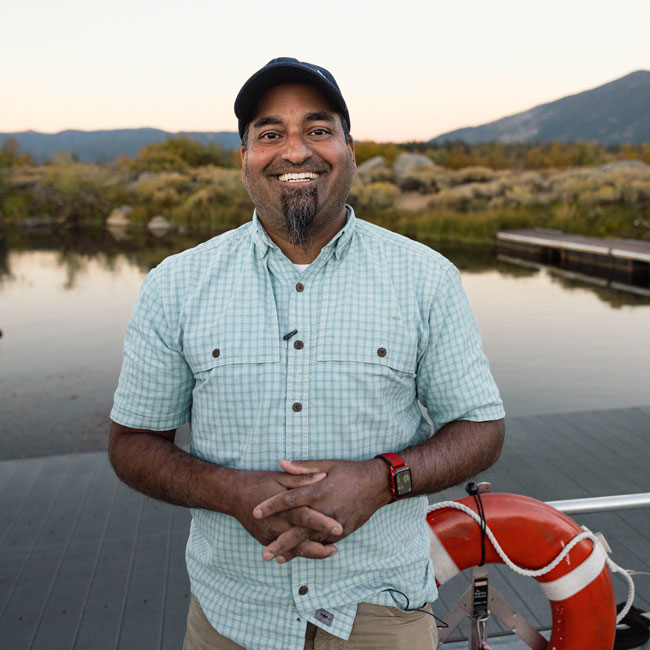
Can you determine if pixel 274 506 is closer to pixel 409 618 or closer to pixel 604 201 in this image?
pixel 409 618

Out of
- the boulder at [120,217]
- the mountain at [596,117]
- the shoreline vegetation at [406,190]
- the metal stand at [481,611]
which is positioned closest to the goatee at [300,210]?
the metal stand at [481,611]

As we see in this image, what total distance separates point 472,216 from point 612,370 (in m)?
13.9

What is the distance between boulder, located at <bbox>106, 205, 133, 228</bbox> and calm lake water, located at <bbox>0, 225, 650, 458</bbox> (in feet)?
45.9

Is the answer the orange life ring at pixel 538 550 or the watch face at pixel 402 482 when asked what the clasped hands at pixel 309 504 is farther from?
the orange life ring at pixel 538 550

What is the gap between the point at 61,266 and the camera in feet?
52.9

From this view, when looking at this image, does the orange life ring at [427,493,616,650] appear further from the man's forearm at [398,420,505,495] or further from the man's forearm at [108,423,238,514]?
the man's forearm at [108,423,238,514]

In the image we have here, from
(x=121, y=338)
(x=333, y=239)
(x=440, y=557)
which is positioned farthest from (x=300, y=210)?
(x=121, y=338)

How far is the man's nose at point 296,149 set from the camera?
3.46 feet

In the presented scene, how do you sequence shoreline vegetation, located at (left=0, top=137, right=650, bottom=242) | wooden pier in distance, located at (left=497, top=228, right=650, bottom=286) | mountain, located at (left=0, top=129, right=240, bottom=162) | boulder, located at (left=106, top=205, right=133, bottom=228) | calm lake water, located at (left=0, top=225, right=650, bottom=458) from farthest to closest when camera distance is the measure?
mountain, located at (left=0, top=129, right=240, bottom=162), boulder, located at (left=106, top=205, right=133, bottom=228), shoreline vegetation, located at (left=0, top=137, right=650, bottom=242), wooden pier in distance, located at (left=497, top=228, right=650, bottom=286), calm lake water, located at (left=0, top=225, right=650, bottom=458)

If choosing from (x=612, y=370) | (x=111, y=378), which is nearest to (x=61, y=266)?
(x=111, y=378)

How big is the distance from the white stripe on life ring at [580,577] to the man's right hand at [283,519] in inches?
30.2

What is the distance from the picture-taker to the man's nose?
105 centimetres

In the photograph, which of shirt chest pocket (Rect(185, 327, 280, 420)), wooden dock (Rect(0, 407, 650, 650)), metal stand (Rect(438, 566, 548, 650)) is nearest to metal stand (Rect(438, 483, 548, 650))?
metal stand (Rect(438, 566, 548, 650))

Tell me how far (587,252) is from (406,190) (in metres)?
16.9
